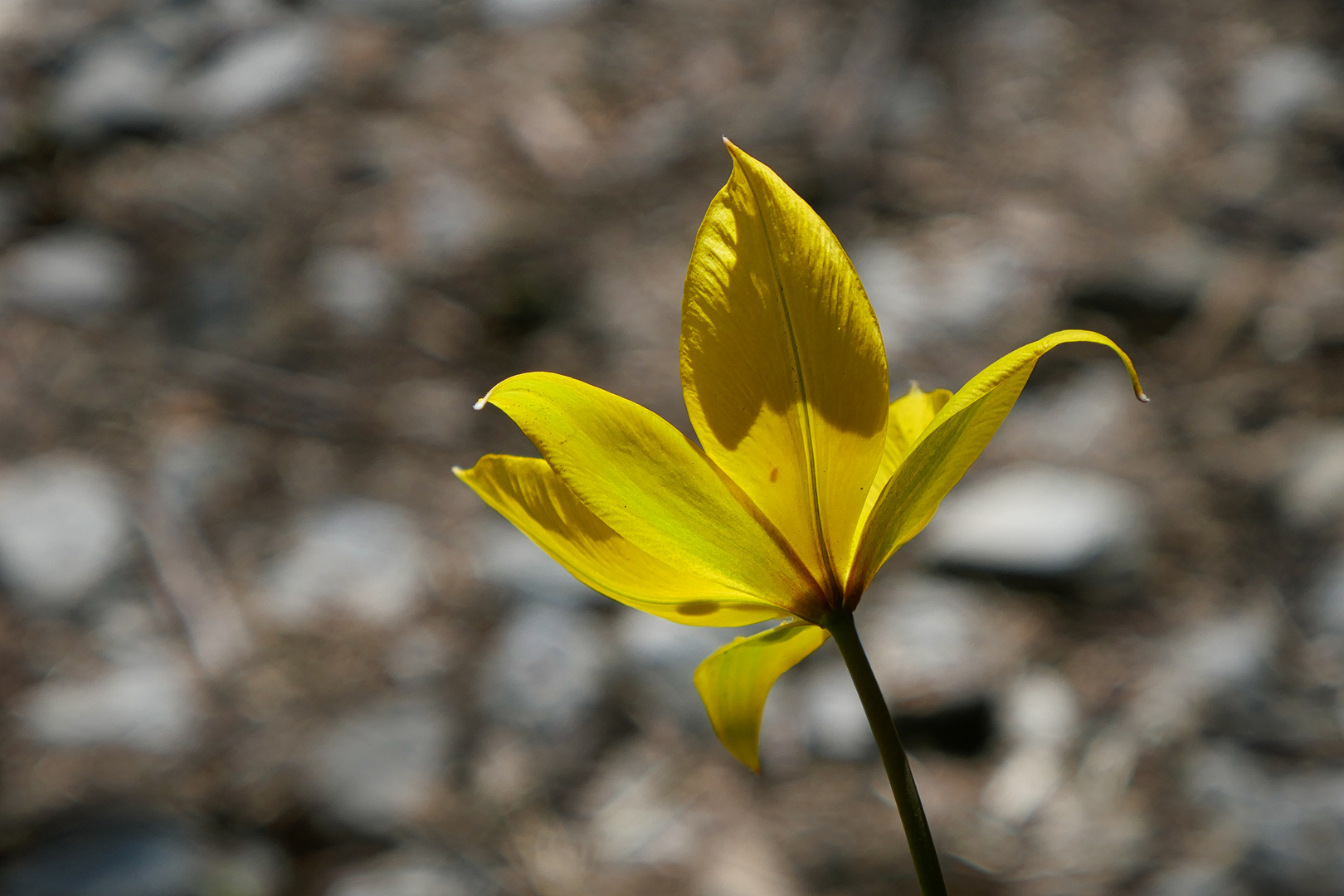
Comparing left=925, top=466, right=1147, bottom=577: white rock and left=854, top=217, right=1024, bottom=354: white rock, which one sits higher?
left=854, top=217, right=1024, bottom=354: white rock

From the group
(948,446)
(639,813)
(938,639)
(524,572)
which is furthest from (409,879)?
(948,446)

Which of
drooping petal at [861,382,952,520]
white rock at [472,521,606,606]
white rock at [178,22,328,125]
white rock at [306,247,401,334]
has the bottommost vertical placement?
drooping petal at [861,382,952,520]

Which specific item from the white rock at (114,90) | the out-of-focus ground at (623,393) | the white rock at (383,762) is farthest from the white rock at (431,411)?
the white rock at (114,90)

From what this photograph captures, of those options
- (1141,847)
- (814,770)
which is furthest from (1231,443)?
(814,770)

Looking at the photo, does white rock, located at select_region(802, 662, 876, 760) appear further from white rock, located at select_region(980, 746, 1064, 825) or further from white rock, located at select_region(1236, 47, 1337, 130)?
white rock, located at select_region(1236, 47, 1337, 130)

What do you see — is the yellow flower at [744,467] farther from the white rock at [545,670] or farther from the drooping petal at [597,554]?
the white rock at [545,670]

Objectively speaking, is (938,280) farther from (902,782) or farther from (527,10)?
(902,782)

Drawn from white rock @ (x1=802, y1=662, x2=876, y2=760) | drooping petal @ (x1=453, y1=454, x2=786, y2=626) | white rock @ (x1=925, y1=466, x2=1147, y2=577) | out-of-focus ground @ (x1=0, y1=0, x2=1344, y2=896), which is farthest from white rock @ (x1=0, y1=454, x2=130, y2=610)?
drooping petal @ (x1=453, y1=454, x2=786, y2=626)
